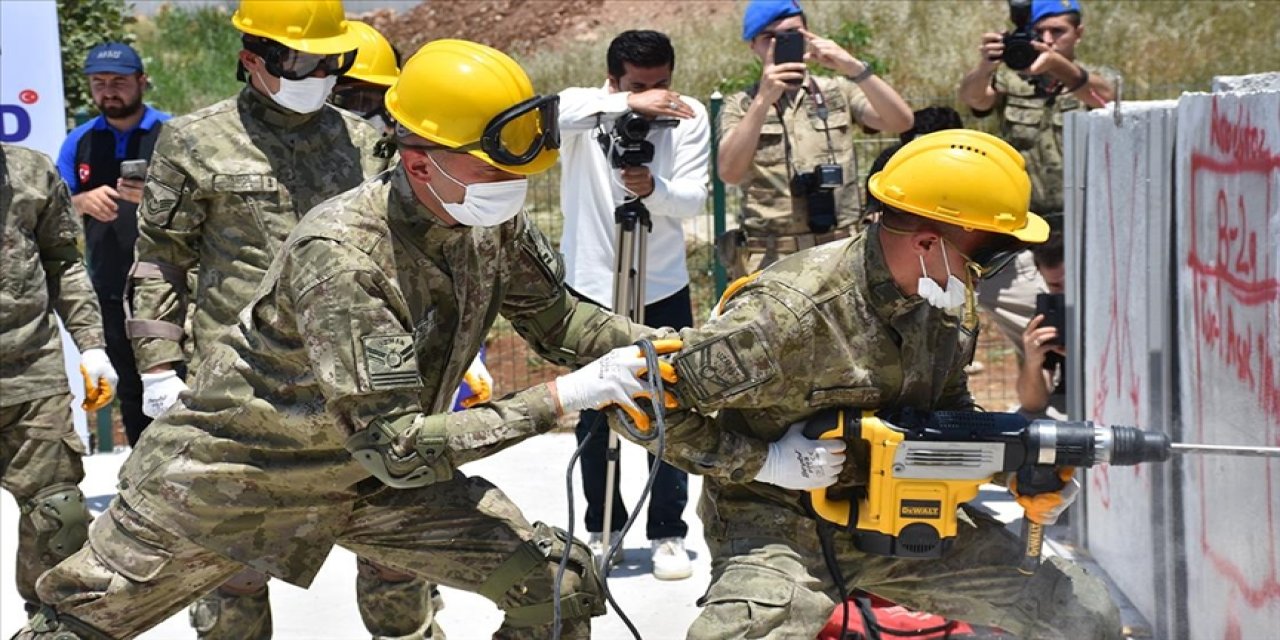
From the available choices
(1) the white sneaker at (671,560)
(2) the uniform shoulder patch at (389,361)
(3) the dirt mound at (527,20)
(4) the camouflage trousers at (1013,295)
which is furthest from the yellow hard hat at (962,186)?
(3) the dirt mound at (527,20)

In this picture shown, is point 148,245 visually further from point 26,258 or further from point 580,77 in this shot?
point 580,77

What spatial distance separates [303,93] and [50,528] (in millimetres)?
1778

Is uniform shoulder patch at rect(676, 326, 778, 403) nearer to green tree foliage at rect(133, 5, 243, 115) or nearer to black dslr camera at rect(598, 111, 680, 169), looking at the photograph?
black dslr camera at rect(598, 111, 680, 169)

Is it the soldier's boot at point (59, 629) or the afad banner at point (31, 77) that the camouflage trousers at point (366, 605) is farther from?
the afad banner at point (31, 77)

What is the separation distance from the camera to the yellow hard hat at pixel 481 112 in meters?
3.81

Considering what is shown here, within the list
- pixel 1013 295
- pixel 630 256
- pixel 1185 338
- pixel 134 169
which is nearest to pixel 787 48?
pixel 630 256

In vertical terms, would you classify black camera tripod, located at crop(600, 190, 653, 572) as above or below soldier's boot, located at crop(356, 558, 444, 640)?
above

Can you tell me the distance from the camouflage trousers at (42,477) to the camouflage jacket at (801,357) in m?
2.54

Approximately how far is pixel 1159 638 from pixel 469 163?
2.91 m

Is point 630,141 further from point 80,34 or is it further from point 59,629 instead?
point 80,34

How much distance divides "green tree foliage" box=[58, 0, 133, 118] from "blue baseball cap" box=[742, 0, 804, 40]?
29.5 feet

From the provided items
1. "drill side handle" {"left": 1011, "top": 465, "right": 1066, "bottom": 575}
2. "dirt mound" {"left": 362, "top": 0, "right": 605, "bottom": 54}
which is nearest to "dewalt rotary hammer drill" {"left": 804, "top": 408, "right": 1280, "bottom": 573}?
"drill side handle" {"left": 1011, "top": 465, "right": 1066, "bottom": 575}

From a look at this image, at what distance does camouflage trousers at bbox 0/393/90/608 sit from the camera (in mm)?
5602

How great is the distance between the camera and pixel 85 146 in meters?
7.74
